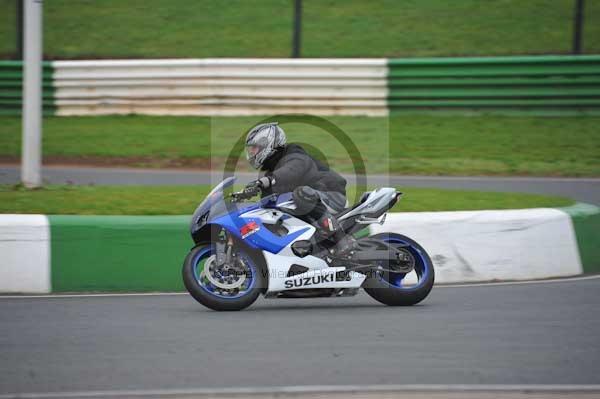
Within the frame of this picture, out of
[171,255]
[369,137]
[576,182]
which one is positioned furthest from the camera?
[369,137]

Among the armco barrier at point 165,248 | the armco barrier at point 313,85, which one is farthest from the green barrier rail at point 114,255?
the armco barrier at point 313,85

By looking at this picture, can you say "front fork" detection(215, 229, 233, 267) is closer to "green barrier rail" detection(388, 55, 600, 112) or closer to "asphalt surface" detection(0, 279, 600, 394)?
"asphalt surface" detection(0, 279, 600, 394)

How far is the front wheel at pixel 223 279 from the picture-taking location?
7121mm

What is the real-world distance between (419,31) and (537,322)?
13.7 meters

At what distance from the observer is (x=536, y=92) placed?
16578mm

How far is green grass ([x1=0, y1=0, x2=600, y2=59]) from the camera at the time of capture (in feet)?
62.3

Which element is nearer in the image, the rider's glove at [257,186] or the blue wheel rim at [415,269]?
the rider's glove at [257,186]

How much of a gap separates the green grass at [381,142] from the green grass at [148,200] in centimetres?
422

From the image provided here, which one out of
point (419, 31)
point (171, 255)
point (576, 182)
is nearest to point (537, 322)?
point (171, 255)

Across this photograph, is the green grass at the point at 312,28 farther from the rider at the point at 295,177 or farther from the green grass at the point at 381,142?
the rider at the point at 295,177

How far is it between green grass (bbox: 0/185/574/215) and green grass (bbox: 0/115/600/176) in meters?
4.22

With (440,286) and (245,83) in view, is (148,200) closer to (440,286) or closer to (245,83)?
(440,286)

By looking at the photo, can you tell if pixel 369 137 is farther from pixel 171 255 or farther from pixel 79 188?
pixel 171 255

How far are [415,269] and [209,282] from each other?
1.58 m
